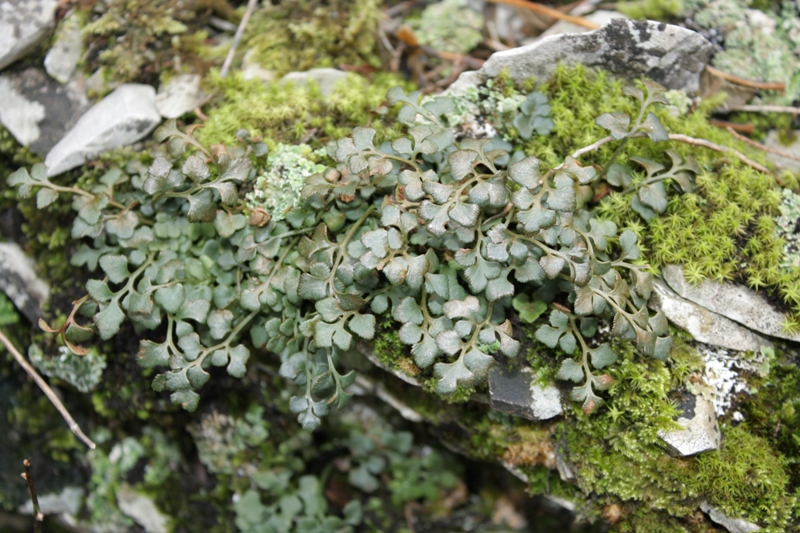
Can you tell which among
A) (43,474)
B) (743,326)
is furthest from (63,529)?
(743,326)

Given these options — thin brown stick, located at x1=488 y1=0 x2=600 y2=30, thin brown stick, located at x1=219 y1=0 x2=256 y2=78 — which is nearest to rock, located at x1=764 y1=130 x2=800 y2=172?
thin brown stick, located at x1=488 y1=0 x2=600 y2=30

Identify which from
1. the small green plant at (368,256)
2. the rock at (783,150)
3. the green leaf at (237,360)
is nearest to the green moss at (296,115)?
the small green plant at (368,256)

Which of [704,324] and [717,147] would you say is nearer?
[704,324]

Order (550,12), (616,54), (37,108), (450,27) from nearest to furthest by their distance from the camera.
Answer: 1. (616,54)
2. (37,108)
3. (550,12)
4. (450,27)

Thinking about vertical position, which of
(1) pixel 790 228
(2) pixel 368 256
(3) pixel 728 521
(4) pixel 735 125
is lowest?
(3) pixel 728 521

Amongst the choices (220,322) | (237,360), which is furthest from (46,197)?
(237,360)

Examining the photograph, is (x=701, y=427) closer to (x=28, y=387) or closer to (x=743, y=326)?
(x=743, y=326)

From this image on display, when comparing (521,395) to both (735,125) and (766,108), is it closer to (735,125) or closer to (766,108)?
(735,125)
